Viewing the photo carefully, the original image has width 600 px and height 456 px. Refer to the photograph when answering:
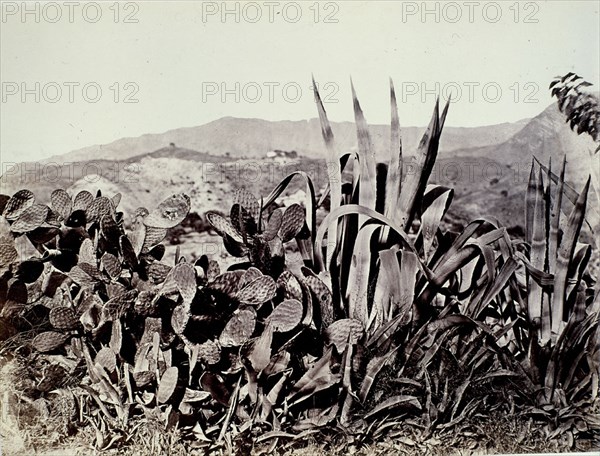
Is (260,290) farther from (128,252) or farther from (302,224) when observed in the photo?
(128,252)

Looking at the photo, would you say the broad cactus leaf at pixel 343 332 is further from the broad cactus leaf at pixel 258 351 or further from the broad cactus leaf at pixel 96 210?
the broad cactus leaf at pixel 96 210

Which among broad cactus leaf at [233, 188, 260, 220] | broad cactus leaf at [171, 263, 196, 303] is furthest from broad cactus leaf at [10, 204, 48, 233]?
broad cactus leaf at [233, 188, 260, 220]

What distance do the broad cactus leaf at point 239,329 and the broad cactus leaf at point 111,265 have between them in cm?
35

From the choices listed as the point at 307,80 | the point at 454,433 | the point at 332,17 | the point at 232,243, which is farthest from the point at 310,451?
the point at 332,17

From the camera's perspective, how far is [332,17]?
8.09 feet

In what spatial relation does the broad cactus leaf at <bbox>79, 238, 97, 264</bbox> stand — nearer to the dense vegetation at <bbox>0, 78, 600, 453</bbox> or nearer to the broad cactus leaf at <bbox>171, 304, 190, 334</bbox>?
the dense vegetation at <bbox>0, 78, 600, 453</bbox>

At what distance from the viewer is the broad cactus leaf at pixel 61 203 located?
2426 mm

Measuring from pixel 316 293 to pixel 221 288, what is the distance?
274mm

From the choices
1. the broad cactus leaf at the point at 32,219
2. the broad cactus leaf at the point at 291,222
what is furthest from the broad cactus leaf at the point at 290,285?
the broad cactus leaf at the point at 32,219

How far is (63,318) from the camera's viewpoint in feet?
7.78

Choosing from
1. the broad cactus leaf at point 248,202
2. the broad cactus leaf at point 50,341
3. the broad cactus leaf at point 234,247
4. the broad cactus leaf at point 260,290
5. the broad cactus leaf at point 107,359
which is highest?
the broad cactus leaf at point 248,202

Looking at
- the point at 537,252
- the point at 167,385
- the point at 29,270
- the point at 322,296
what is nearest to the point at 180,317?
the point at 167,385

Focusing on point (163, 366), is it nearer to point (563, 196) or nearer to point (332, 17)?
point (332, 17)

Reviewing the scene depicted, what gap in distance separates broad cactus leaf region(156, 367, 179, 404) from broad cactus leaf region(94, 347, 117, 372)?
0.50 ft
